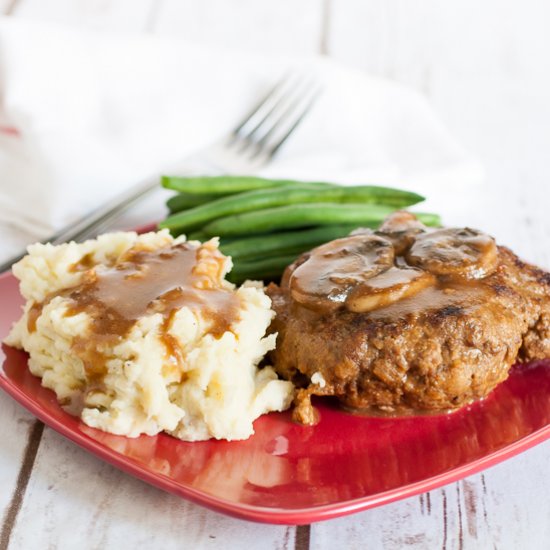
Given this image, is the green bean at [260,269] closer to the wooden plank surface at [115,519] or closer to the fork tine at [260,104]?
the wooden plank surface at [115,519]

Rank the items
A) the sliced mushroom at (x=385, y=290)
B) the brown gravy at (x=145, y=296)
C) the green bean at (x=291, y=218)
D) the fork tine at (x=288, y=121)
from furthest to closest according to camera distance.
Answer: the fork tine at (x=288, y=121), the green bean at (x=291, y=218), the sliced mushroom at (x=385, y=290), the brown gravy at (x=145, y=296)

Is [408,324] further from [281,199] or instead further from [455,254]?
[281,199]

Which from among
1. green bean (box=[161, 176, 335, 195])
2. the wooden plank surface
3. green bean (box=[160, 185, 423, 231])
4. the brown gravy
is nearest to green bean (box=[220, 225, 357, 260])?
green bean (box=[160, 185, 423, 231])

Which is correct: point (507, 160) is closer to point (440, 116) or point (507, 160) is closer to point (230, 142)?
A: point (440, 116)

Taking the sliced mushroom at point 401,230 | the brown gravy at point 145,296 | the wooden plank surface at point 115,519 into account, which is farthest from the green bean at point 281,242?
the wooden plank surface at point 115,519

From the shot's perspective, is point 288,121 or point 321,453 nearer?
point 321,453

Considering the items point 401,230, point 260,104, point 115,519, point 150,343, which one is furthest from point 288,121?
point 115,519

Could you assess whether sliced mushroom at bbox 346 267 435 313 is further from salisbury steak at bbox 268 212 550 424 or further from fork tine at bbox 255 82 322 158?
fork tine at bbox 255 82 322 158
